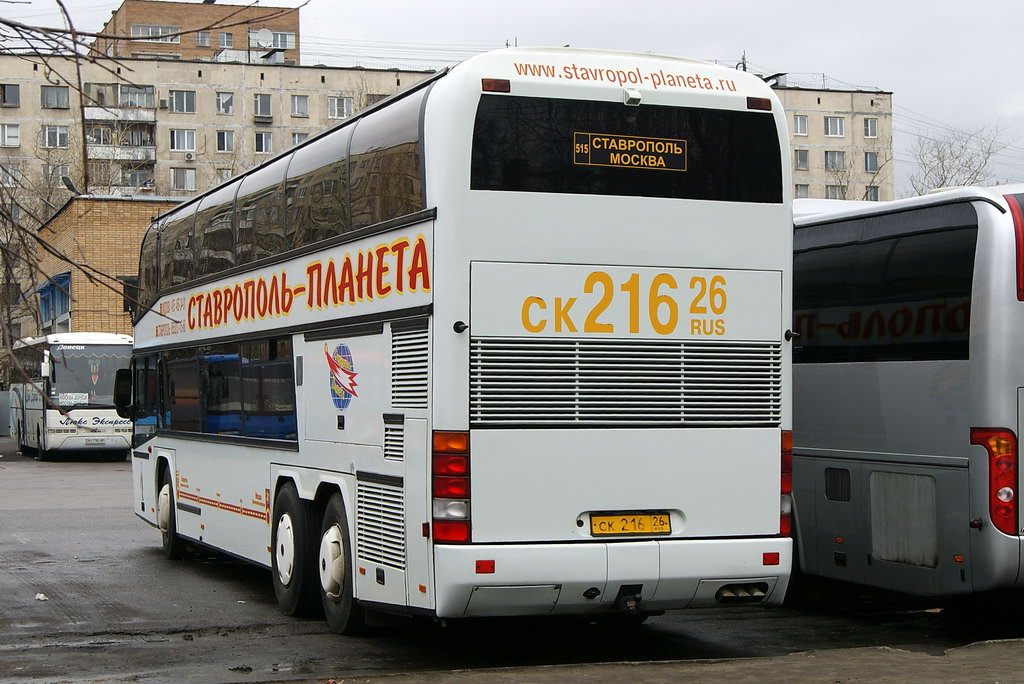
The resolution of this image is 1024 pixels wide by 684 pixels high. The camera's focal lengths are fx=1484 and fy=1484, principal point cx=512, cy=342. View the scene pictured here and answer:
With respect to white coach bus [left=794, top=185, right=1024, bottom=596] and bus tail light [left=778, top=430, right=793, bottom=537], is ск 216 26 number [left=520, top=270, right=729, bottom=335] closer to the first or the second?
bus tail light [left=778, top=430, right=793, bottom=537]

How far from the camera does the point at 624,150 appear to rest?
365 inches

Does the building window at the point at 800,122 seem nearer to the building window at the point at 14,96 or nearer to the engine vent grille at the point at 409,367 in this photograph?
the building window at the point at 14,96

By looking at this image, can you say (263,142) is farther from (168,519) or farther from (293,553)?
(293,553)

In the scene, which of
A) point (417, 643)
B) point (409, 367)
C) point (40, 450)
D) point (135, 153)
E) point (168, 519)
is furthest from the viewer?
point (135, 153)


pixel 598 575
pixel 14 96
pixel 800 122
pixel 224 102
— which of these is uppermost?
pixel 800 122

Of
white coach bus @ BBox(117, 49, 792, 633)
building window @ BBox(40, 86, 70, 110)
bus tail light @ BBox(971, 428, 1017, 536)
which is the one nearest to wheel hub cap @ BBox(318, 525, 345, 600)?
white coach bus @ BBox(117, 49, 792, 633)

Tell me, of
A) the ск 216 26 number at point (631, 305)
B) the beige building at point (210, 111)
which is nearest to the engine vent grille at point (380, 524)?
the ск 216 26 number at point (631, 305)

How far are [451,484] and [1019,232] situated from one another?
424cm

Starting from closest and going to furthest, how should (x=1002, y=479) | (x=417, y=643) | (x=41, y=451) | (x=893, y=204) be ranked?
(x=1002, y=479) → (x=417, y=643) → (x=893, y=204) → (x=41, y=451)

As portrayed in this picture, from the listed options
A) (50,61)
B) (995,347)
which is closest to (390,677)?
(50,61)

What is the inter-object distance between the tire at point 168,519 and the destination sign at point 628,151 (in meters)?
8.19

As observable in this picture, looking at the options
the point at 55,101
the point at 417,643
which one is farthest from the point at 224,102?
the point at 417,643

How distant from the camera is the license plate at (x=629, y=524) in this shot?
902 cm

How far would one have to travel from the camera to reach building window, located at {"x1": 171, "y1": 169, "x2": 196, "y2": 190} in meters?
88.6
